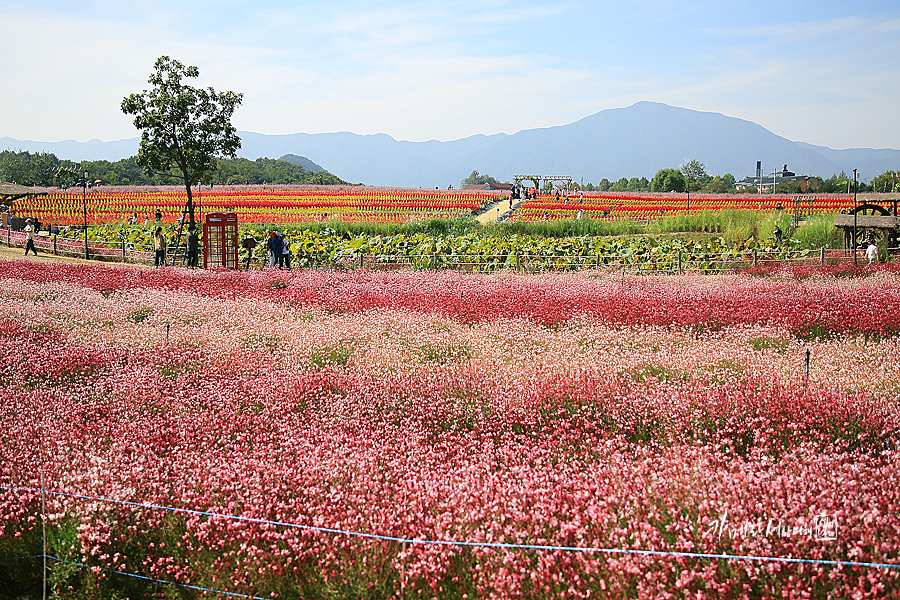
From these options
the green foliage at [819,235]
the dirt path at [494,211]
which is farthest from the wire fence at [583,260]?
the dirt path at [494,211]

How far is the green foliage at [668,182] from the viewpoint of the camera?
88.2 m

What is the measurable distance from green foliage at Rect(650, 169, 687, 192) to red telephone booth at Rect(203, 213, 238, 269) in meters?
71.9

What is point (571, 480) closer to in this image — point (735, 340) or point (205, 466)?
point (205, 466)

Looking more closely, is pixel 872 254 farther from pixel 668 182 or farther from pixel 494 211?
pixel 668 182

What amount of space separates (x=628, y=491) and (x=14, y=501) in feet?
14.6

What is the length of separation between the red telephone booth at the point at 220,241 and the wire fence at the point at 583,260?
86 centimetres

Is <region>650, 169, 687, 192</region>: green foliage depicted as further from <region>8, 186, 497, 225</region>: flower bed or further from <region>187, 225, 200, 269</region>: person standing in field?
<region>187, 225, 200, 269</region>: person standing in field

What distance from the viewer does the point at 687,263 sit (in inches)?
997

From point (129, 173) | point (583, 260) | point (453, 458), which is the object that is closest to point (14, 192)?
point (583, 260)

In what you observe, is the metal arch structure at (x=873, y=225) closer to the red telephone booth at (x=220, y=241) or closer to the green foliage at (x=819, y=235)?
the green foliage at (x=819, y=235)

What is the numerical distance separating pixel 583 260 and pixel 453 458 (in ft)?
71.3

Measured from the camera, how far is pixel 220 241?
24.8 meters

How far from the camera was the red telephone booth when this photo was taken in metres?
24.2

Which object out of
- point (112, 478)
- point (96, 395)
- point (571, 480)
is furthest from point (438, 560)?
point (96, 395)
